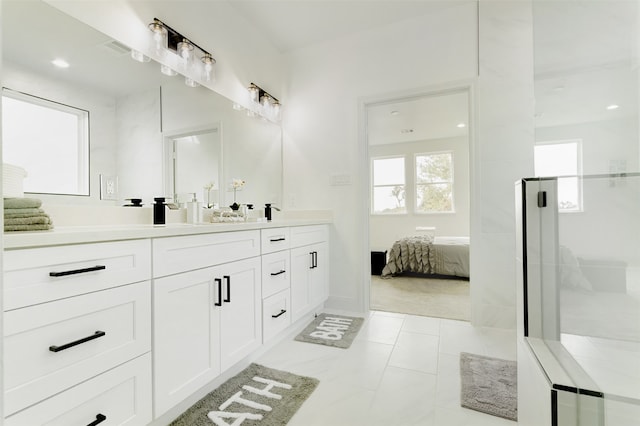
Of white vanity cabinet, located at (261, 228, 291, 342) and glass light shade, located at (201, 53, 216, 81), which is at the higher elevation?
glass light shade, located at (201, 53, 216, 81)

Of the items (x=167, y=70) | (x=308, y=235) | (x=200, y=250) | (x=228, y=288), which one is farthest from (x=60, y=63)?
(x=308, y=235)

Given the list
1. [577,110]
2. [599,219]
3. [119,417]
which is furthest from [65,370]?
[577,110]

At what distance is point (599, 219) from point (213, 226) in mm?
1632

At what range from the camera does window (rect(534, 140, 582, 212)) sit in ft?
3.81

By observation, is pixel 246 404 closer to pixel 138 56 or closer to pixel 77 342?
pixel 77 342

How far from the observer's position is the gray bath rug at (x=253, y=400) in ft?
4.48

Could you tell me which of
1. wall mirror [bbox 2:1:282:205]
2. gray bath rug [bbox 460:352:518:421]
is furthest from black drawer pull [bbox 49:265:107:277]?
gray bath rug [bbox 460:352:518:421]

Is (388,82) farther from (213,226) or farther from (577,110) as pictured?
(213,226)

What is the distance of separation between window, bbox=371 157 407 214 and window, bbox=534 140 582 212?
5.56 meters

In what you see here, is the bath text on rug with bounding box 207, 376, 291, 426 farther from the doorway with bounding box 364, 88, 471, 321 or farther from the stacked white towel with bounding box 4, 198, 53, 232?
the doorway with bounding box 364, 88, 471, 321

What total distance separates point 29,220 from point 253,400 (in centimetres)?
123

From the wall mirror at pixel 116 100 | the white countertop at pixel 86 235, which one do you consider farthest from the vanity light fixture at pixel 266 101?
the white countertop at pixel 86 235

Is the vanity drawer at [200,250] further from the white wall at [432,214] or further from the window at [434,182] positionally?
the window at [434,182]

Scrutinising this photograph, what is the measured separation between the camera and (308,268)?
2.51 metres
